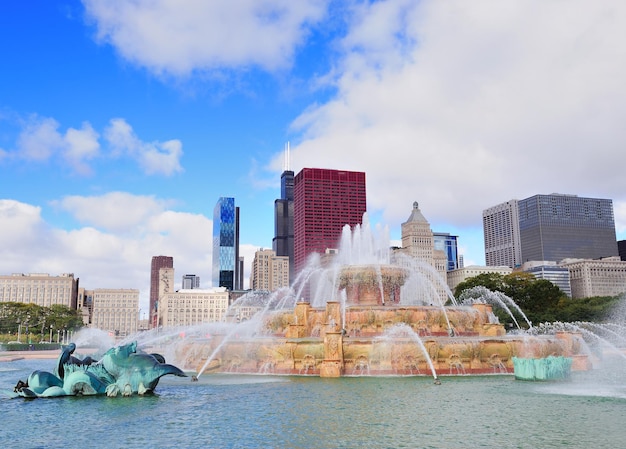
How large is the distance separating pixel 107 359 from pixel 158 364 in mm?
2036

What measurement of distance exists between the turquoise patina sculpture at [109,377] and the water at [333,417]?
691mm

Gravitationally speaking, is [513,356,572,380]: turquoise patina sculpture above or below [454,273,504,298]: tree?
below

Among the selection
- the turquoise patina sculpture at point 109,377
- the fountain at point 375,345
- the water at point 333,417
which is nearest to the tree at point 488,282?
the fountain at point 375,345

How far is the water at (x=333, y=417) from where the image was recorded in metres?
14.5

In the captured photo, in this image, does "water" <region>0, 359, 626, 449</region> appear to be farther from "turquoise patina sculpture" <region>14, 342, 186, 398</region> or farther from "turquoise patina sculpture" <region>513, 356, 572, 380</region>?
"turquoise patina sculpture" <region>513, 356, 572, 380</region>

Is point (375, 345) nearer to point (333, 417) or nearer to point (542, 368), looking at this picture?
point (542, 368)

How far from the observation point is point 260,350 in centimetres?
3178

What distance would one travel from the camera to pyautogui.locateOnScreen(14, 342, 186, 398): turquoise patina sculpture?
22859 mm

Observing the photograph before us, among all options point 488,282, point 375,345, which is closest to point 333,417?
point 375,345

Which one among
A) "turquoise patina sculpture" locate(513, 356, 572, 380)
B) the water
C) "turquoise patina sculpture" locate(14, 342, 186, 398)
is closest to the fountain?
"turquoise patina sculpture" locate(513, 356, 572, 380)

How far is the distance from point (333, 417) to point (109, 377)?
1064 centimetres

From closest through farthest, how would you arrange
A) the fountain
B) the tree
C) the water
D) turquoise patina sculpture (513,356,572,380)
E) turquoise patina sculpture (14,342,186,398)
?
the water
turquoise patina sculpture (14,342,186,398)
turquoise patina sculpture (513,356,572,380)
the fountain
the tree

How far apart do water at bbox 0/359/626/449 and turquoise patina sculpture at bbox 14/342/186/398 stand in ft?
2.27

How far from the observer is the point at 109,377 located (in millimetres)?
23469
